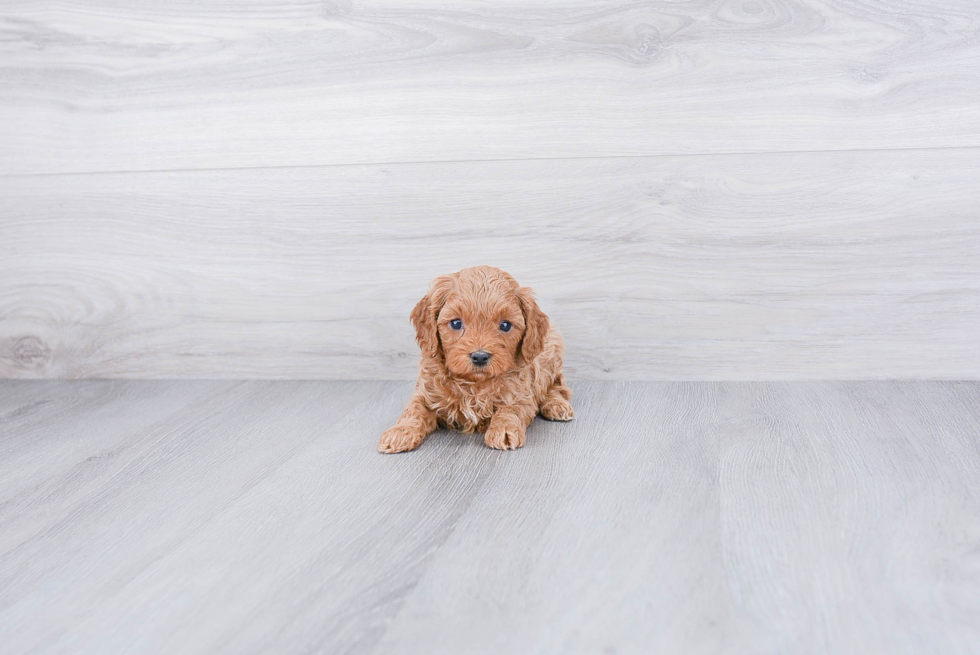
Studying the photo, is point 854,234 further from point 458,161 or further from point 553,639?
point 553,639

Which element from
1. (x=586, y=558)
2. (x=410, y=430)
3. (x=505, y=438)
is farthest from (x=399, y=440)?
(x=586, y=558)

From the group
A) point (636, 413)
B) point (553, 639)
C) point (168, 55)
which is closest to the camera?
point (553, 639)

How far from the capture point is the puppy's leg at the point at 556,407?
151 cm

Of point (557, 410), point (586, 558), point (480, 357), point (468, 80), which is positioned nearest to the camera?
point (586, 558)

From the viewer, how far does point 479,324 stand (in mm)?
1356

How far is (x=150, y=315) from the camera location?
6.36ft

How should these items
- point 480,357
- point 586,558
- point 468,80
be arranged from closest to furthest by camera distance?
point 586,558 → point 480,357 → point 468,80

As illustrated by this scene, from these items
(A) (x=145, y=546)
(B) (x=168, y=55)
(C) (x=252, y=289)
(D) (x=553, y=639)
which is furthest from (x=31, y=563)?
(B) (x=168, y=55)

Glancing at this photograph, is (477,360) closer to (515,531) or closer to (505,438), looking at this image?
(505,438)

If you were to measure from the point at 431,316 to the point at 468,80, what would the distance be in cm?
64

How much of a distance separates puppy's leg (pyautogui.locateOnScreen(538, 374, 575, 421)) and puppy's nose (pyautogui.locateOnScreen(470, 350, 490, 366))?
0.25 metres

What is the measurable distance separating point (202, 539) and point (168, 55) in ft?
4.20

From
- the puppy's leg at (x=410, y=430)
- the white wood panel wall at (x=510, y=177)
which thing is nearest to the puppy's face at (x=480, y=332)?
the puppy's leg at (x=410, y=430)

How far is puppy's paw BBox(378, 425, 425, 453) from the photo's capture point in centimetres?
136
